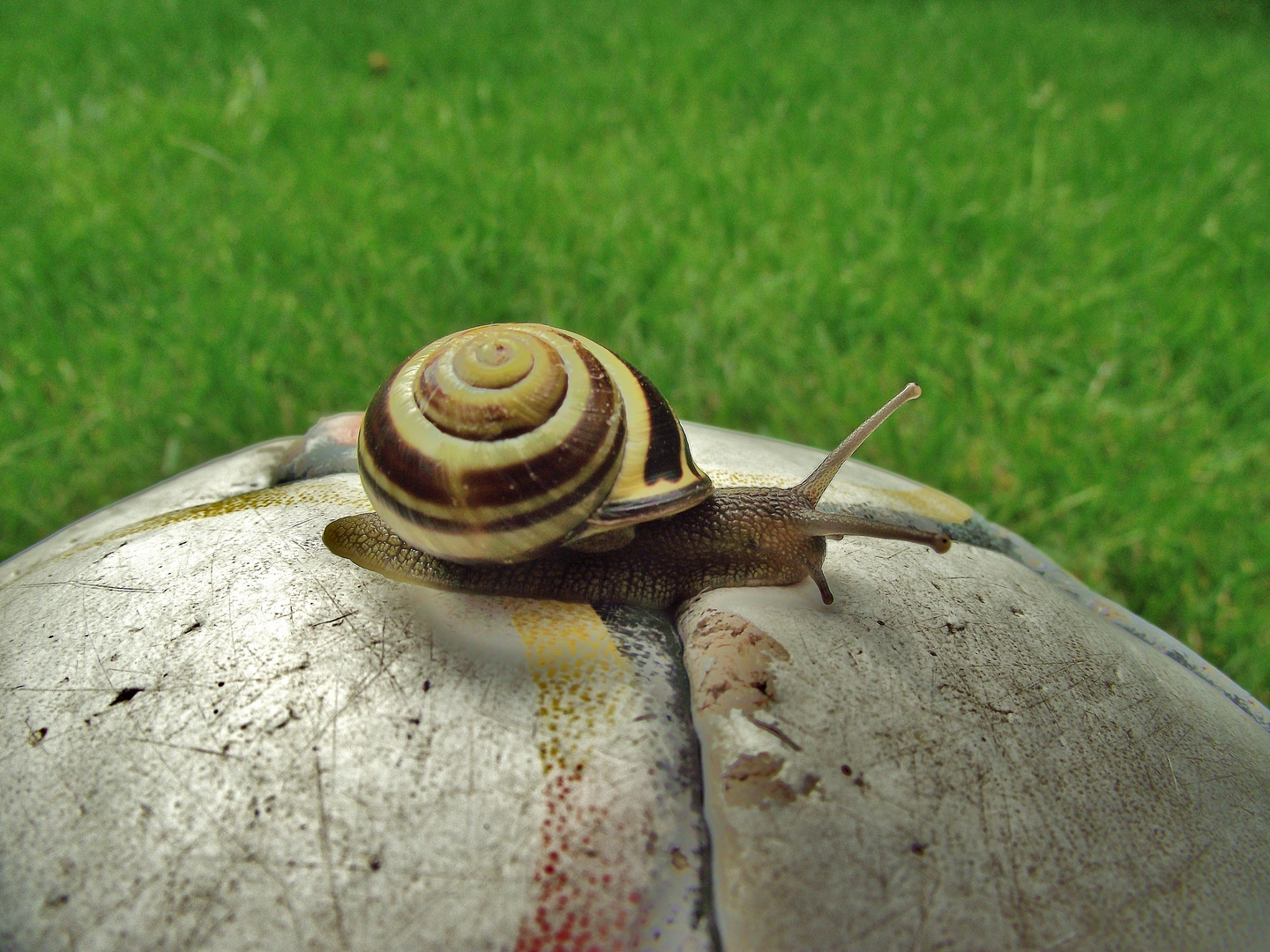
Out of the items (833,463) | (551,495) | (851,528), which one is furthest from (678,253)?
(551,495)

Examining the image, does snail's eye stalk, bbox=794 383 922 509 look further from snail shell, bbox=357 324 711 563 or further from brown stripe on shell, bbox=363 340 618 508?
brown stripe on shell, bbox=363 340 618 508

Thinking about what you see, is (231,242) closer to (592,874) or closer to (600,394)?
(600,394)

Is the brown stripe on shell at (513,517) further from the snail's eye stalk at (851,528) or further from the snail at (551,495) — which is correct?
the snail's eye stalk at (851,528)

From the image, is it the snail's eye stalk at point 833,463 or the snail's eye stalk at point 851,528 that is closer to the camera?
the snail's eye stalk at point 851,528

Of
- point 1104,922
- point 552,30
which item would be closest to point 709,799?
point 1104,922

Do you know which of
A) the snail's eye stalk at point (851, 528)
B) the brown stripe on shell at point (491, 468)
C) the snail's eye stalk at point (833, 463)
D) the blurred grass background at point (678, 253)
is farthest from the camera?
the blurred grass background at point (678, 253)

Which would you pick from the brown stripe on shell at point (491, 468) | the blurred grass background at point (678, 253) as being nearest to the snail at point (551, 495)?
the brown stripe on shell at point (491, 468)
